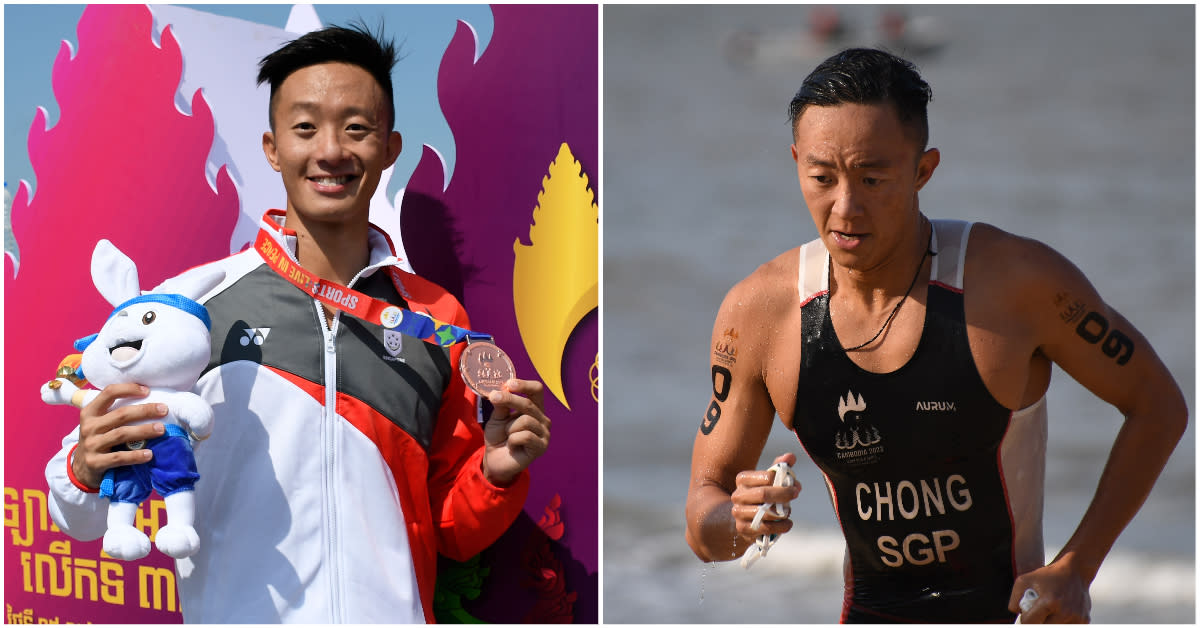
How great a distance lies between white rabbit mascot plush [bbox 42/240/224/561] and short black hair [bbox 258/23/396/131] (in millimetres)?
668

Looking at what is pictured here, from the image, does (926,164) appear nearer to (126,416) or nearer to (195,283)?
(195,283)

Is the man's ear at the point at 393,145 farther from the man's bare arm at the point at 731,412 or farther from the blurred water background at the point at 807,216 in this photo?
the blurred water background at the point at 807,216

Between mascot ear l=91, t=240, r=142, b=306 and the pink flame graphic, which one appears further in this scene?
the pink flame graphic

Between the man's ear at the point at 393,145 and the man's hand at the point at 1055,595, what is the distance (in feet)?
6.16

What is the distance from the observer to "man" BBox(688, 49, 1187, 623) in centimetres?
323

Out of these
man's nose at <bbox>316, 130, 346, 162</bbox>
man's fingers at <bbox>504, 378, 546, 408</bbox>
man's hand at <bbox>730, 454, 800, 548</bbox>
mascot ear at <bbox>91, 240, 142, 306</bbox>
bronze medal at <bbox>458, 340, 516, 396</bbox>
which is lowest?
man's hand at <bbox>730, 454, 800, 548</bbox>

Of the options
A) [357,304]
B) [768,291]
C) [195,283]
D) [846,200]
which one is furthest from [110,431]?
[846,200]

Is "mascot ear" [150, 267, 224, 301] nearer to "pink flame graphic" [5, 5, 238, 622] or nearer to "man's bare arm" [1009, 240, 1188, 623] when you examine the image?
"pink flame graphic" [5, 5, 238, 622]

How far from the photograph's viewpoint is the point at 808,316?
3449 millimetres

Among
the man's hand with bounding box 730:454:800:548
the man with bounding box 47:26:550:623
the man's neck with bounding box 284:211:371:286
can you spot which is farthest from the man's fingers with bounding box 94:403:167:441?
the man's hand with bounding box 730:454:800:548

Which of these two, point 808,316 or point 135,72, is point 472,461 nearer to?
point 808,316

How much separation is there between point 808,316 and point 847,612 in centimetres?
88

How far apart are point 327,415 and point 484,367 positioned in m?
0.40

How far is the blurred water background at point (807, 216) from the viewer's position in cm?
752
